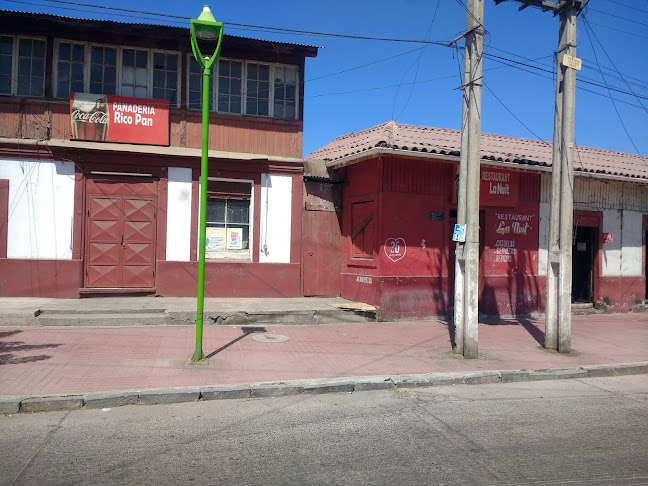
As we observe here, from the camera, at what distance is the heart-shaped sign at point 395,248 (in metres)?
11.9

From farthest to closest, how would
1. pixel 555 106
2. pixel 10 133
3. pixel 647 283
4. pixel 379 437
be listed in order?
pixel 647 283, pixel 10 133, pixel 555 106, pixel 379 437

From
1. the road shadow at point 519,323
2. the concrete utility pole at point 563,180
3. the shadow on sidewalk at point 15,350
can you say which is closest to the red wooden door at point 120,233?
the shadow on sidewalk at point 15,350

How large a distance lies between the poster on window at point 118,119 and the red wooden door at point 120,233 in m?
1.00

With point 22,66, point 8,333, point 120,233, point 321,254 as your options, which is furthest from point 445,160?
point 22,66

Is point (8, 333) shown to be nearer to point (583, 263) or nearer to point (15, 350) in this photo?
point (15, 350)

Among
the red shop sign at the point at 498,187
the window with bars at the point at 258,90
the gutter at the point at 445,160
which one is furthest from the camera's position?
the window with bars at the point at 258,90

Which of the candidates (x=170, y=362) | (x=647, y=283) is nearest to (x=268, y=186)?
(x=170, y=362)

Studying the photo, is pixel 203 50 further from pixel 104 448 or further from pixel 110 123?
pixel 104 448

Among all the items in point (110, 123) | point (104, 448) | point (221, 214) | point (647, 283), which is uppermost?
point (110, 123)

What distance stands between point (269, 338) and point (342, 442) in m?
4.82

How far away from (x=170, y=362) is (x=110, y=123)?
6.77 meters

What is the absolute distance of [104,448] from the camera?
15.6 feet

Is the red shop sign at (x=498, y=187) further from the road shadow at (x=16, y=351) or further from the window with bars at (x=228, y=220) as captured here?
the road shadow at (x=16, y=351)

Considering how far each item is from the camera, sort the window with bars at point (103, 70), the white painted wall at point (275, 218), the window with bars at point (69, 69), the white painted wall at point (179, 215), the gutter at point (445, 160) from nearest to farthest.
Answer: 1. the gutter at point (445, 160)
2. the window with bars at point (69, 69)
3. the window with bars at point (103, 70)
4. the white painted wall at point (179, 215)
5. the white painted wall at point (275, 218)
